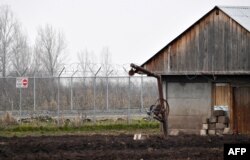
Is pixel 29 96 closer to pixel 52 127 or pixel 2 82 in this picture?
pixel 2 82

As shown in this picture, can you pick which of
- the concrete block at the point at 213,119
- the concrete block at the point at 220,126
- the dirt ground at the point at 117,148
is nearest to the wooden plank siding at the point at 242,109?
the concrete block at the point at 220,126

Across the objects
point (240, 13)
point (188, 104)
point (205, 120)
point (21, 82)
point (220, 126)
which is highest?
point (240, 13)

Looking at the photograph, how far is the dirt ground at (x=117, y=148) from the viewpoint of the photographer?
16078 mm

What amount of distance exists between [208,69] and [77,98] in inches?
438

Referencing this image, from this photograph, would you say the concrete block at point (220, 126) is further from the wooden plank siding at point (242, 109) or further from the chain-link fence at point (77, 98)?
the chain-link fence at point (77, 98)

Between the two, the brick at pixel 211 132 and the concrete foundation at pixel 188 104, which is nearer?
the brick at pixel 211 132

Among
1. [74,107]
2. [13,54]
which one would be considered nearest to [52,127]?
[74,107]

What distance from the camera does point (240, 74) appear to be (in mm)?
24016

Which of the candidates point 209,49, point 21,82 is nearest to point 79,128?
point 21,82

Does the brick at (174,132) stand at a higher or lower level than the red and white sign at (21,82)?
lower

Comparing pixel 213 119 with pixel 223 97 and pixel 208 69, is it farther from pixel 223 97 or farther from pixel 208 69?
pixel 208 69

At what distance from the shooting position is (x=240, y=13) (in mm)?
26172

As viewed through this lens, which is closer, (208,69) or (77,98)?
(208,69)

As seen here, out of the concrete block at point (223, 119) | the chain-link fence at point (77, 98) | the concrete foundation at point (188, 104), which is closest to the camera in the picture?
the concrete block at point (223, 119)
